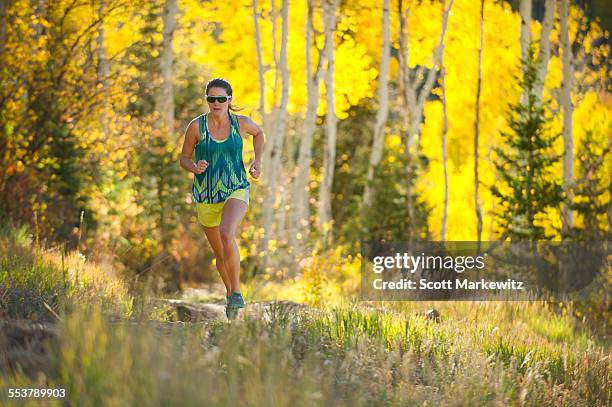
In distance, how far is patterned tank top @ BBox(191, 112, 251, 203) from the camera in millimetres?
7363

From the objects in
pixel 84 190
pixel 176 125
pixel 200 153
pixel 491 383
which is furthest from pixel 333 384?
pixel 176 125

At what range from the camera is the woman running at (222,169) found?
7320mm

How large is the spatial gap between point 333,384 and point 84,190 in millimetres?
8339

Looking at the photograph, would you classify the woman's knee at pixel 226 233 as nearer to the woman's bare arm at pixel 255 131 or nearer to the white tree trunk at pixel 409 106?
the woman's bare arm at pixel 255 131

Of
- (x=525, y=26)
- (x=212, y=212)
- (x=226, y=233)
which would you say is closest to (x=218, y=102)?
(x=212, y=212)

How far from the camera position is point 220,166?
7.36 metres

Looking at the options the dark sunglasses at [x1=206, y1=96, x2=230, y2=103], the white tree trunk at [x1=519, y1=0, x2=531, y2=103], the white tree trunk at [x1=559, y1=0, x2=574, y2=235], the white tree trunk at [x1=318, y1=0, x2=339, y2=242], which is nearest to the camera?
the dark sunglasses at [x1=206, y1=96, x2=230, y2=103]

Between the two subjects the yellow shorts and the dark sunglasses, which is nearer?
the dark sunglasses

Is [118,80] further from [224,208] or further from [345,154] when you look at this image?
[345,154]

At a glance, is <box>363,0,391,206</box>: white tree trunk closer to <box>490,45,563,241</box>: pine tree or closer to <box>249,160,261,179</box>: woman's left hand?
<box>490,45,563,241</box>: pine tree

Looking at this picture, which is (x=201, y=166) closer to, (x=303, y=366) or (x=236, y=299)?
(x=236, y=299)
